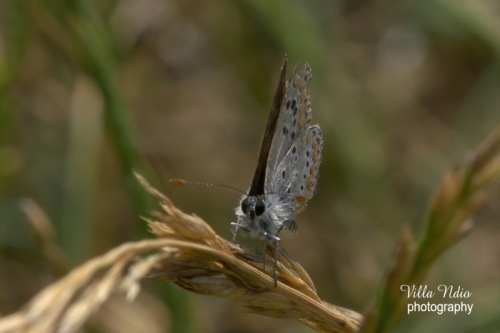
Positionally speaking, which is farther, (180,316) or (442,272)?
(442,272)

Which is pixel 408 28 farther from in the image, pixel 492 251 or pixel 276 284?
pixel 276 284

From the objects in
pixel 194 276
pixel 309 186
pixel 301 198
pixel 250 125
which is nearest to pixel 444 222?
pixel 194 276

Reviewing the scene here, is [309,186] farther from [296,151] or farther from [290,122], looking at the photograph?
[290,122]

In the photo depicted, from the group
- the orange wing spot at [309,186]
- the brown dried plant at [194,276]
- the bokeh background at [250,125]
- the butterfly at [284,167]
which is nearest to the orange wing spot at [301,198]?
the butterfly at [284,167]

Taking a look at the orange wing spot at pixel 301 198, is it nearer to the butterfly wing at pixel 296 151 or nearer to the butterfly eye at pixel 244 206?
the butterfly wing at pixel 296 151

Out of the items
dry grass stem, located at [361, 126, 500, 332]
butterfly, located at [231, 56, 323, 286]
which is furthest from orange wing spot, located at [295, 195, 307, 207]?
dry grass stem, located at [361, 126, 500, 332]

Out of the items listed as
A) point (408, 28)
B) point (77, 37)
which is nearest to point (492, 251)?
point (408, 28)
